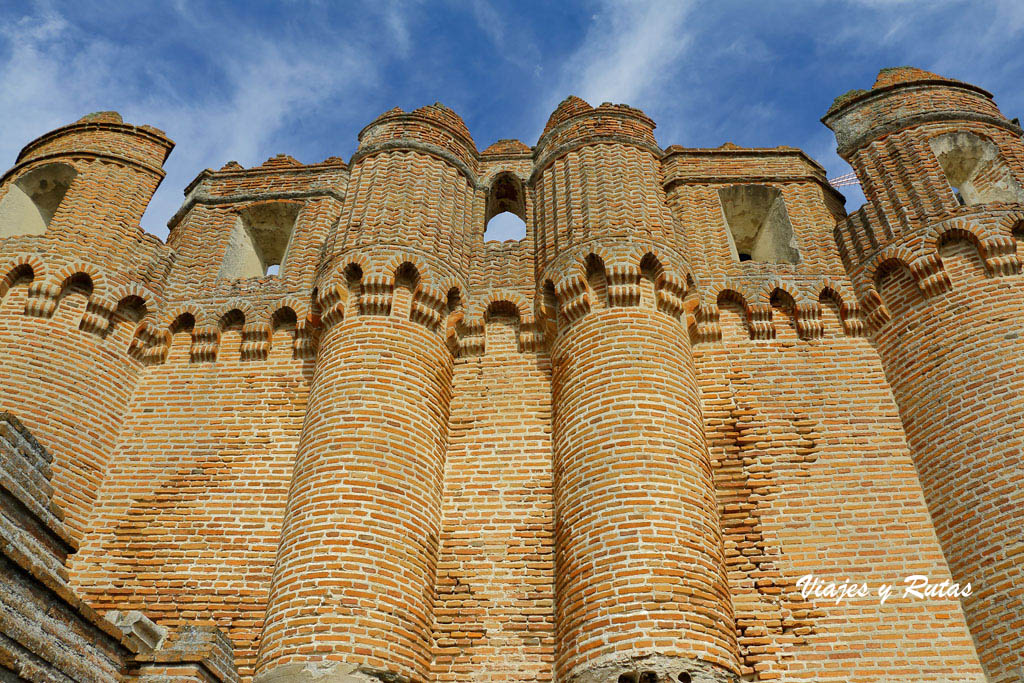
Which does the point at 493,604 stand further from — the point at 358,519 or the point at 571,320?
the point at 571,320

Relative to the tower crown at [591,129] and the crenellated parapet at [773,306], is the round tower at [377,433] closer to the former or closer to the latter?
the tower crown at [591,129]

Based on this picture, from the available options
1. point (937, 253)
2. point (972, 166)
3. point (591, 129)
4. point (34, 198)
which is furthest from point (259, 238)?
point (972, 166)

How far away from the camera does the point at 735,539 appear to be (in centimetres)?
894

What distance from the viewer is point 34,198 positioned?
545 inches

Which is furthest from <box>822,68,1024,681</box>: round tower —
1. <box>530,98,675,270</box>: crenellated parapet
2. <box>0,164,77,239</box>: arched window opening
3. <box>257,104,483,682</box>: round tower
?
<box>0,164,77,239</box>: arched window opening

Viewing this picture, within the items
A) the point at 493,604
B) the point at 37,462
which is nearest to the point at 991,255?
the point at 493,604

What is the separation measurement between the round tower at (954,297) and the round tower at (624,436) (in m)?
2.46

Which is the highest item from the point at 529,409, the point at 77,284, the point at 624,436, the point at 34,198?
the point at 34,198

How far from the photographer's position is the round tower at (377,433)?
779cm

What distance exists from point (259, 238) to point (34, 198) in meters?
3.75

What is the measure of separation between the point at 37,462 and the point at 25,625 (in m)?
1.55

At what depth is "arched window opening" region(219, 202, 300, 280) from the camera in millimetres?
13141

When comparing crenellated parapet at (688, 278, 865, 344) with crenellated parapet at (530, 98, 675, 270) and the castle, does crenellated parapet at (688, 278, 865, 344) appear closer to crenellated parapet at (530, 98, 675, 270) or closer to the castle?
the castle

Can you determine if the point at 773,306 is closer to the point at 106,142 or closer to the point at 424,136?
the point at 424,136
